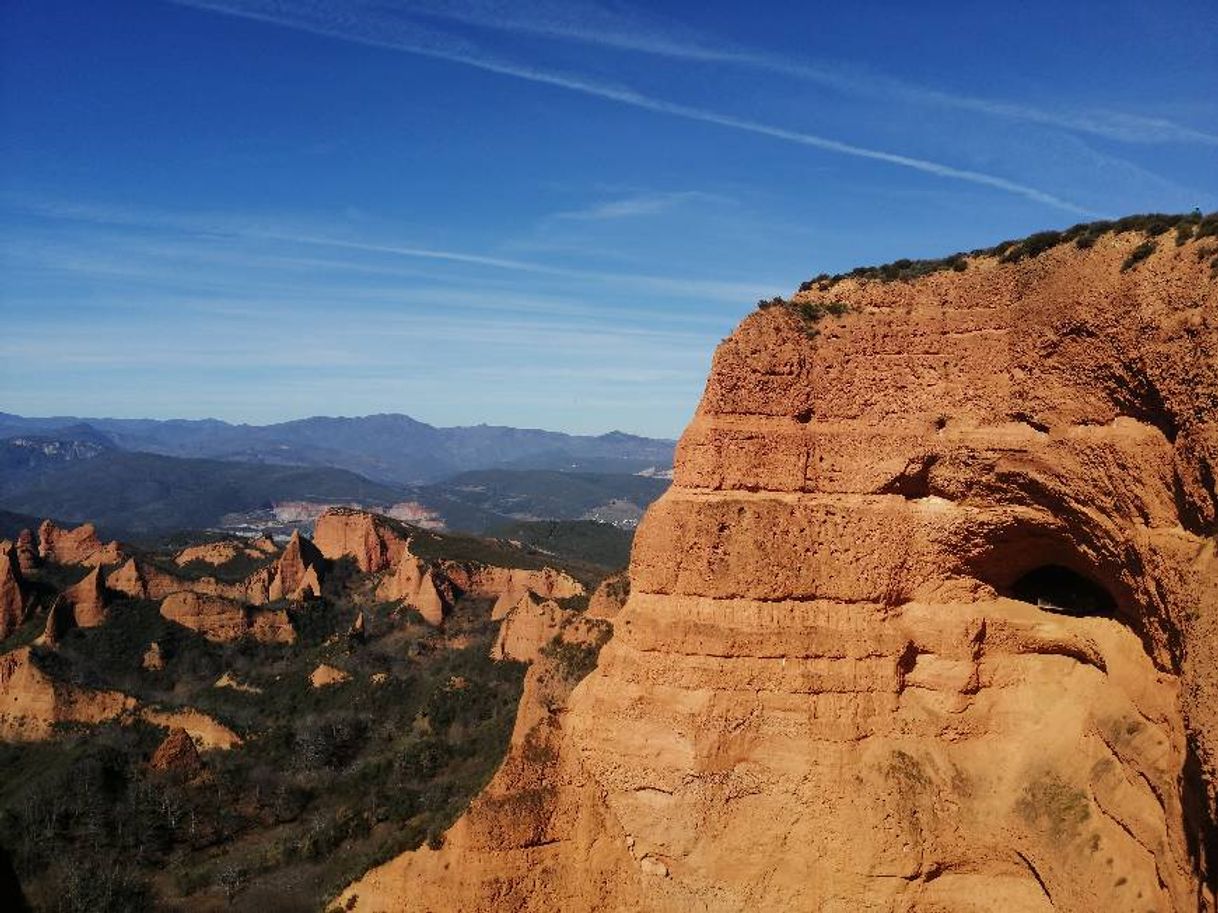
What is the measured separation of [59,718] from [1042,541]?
203 feet

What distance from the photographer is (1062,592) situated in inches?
797

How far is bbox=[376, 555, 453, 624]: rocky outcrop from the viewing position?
246ft

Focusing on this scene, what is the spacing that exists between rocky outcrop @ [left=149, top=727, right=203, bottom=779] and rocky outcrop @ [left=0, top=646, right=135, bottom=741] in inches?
339

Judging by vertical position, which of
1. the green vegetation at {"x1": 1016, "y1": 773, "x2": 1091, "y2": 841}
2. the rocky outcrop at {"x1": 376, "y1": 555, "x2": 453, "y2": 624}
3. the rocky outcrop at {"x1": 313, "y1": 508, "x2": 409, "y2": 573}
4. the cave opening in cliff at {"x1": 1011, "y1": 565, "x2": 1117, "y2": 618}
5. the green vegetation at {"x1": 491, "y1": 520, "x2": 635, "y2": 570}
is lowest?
the green vegetation at {"x1": 491, "y1": 520, "x2": 635, "y2": 570}

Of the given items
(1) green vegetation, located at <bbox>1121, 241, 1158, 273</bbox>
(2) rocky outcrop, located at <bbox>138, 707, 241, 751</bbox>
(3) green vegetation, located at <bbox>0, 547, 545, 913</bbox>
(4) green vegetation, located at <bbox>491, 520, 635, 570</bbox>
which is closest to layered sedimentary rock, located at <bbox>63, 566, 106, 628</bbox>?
(3) green vegetation, located at <bbox>0, 547, 545, 913</bbox>

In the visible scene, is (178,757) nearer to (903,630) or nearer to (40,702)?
(40,702)

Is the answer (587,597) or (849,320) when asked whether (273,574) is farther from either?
(849,320)

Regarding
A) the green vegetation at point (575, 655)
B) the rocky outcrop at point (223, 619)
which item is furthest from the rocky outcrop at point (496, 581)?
the green vegetation at point (575, 655)

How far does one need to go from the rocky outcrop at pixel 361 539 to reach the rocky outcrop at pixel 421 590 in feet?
28.3

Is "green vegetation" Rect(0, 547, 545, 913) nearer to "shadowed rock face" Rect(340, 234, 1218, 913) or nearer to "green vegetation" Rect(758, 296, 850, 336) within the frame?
"shadowed rock face" Rect(340, 234, 1218, 913)

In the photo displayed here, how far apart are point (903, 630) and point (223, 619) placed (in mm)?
67568

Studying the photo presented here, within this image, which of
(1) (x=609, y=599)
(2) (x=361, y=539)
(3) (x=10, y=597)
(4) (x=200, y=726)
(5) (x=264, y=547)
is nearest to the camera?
(1) (x=609, y=599)

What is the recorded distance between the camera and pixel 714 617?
66.8ft

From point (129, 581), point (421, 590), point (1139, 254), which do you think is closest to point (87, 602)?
point (129, 581)
